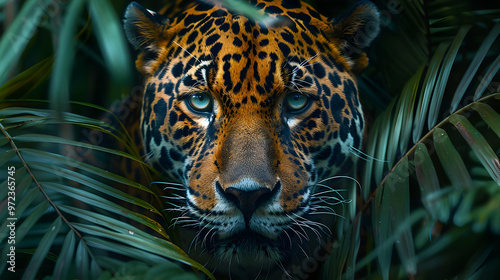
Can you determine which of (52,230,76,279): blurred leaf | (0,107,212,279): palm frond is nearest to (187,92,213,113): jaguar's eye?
(0,107,212,279): palm frond

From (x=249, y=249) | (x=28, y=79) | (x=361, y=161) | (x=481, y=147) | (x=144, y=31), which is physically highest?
(x=144, y=31)

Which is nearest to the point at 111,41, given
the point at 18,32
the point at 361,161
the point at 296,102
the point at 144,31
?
the point at 18,32

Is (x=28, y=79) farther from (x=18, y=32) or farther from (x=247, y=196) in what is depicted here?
(x=247, y=196)

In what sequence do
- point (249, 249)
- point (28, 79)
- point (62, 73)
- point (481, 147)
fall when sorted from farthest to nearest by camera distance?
point (28, 79) → point (249, 249) → point (481, 147) → point (62, 73)

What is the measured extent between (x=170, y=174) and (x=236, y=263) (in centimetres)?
46

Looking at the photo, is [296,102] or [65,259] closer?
[65,259]

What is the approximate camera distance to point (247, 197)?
5.26 feet

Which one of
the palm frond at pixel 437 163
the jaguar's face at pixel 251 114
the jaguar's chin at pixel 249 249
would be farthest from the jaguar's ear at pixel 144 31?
the palm frond at pixel 437 163

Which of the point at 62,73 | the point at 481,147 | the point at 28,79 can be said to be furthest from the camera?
the point at 28,79

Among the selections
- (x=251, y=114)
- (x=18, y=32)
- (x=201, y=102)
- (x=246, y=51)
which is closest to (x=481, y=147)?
(x=251, y=114)

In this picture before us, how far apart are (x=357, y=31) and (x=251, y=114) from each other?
0.61 m

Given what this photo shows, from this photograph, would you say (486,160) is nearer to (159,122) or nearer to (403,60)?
(403,60)

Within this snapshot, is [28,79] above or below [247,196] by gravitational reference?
above

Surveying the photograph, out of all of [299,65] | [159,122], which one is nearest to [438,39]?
[299,65]
